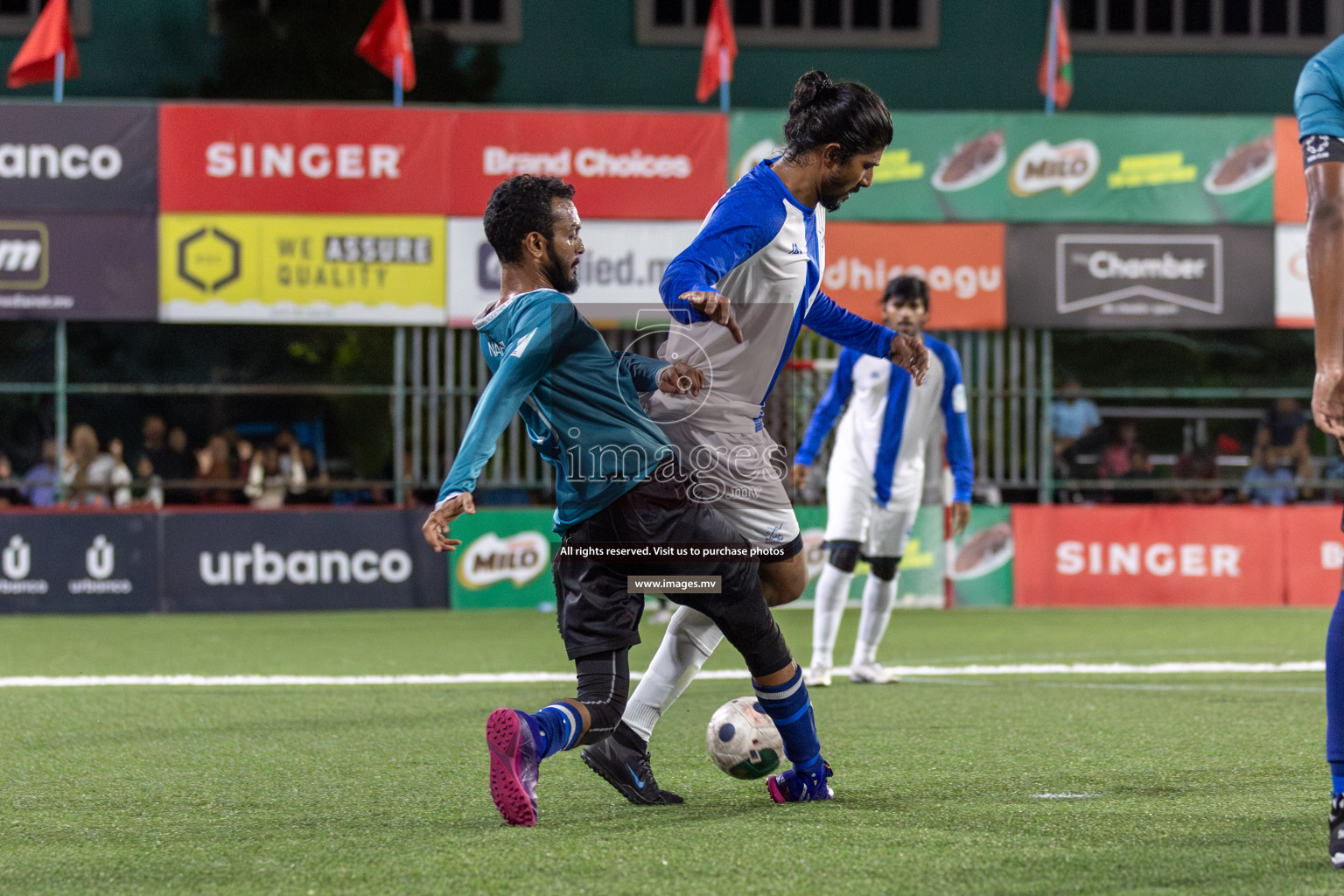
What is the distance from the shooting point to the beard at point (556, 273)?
14.7ft

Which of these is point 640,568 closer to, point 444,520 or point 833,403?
point 444,520

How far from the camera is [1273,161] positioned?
16.2 meters

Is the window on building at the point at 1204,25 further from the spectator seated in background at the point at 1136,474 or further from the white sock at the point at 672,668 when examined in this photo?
the white sock at the point at 672,668

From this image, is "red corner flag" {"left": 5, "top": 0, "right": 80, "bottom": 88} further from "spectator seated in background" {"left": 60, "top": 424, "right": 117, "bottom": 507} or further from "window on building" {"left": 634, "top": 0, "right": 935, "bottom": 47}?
"window on building" {"left": 634, "top": 0, "right": 935, "bottom": 47}

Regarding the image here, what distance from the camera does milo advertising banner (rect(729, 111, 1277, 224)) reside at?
631 inches

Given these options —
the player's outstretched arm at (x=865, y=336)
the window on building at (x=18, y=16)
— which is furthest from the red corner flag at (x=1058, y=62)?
the player's outstretched arm at (x=865, y=336)

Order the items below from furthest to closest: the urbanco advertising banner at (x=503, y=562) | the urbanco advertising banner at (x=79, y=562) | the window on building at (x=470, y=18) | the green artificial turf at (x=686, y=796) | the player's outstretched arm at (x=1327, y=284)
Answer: the window on building at (x=470, y=18)
the urbanco advertising banner at (x=503, y=562)
the urbanco advertising banner at (x=79, y=562)
the green artificial turf at (x=686, y=796)
the player's outstretched arm at (x=1327, y=284)

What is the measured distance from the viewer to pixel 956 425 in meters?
8.66

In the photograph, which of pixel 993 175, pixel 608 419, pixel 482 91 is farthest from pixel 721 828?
pixel 482 91

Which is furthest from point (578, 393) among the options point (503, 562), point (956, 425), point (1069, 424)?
point (1069, 424)

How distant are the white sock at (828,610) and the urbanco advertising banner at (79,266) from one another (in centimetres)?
910

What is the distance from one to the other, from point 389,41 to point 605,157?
2949 mm

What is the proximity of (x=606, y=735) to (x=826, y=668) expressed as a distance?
13.0 ft

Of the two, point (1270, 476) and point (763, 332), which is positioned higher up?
point (763, 332)
